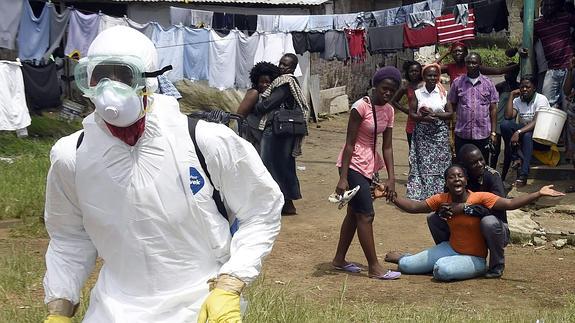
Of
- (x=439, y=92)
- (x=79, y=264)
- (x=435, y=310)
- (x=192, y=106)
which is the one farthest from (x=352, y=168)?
(x=192, y=106)

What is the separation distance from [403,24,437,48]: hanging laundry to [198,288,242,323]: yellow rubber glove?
11.1 metres

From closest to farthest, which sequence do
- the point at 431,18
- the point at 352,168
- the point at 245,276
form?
the point at 245,276 < the point at 352,168 < the point at 431,18

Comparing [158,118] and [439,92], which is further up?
[158,118]

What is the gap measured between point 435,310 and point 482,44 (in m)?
21.8

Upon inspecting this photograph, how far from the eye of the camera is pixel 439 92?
9555 millimetres

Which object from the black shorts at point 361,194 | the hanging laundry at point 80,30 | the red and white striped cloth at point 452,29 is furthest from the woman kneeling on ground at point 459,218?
the hanging laundry at point 80,30

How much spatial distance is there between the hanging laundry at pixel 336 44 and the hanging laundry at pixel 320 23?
0.33 ft

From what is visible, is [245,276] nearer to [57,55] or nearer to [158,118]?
[158,118]

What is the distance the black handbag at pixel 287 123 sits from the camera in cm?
900

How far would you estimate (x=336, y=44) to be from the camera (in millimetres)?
15422

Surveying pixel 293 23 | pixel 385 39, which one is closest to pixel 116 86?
pixel 385 39

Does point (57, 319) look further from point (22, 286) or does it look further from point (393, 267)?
point (393, 267)

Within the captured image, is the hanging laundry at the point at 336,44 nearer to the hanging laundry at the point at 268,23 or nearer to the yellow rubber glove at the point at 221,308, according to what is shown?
the hanging laundry at the point at 268,23

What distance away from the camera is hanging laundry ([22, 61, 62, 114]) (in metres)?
14.5
